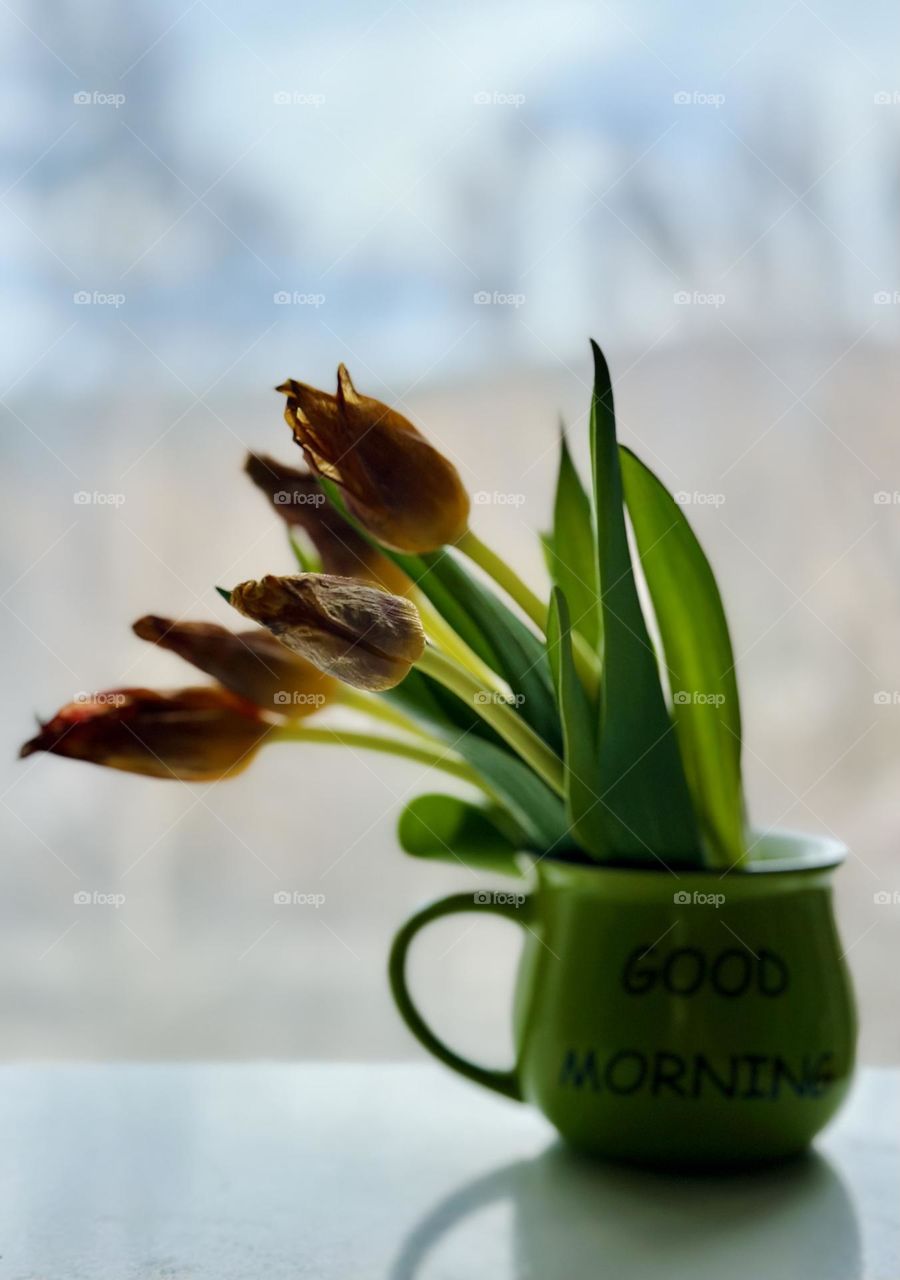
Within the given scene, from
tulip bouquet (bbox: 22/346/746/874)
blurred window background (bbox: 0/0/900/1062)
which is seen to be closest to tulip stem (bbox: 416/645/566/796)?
tulip bouquet (bbox: 22/346/746/874)

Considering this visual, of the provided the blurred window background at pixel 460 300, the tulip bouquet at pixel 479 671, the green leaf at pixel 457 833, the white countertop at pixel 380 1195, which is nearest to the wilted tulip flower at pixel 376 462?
the tulip bouquet at pixel 479 671

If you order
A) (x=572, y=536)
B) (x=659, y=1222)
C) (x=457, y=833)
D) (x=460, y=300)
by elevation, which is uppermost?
(x=460, y=300)

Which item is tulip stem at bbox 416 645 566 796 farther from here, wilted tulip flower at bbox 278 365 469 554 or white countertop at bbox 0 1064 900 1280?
white countertop at bbox 0 1064 900 1280

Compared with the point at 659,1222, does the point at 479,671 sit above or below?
above

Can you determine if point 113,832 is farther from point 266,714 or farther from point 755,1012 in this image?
point 755,1012

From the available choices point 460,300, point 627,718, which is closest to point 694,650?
point 627,718

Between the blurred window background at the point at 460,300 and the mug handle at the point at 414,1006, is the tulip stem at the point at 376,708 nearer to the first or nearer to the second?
the mug handle at the point at 414,1006

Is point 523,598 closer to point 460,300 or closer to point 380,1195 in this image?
point 380,1195

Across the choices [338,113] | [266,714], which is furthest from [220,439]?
[266,714]
